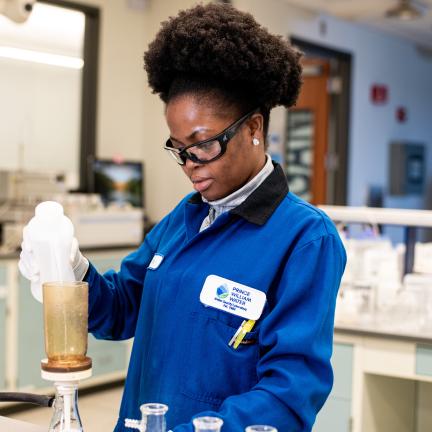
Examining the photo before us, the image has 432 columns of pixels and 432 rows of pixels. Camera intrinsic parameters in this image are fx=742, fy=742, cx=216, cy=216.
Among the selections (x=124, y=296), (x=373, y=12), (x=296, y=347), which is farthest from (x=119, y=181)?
(x=296, y=347)

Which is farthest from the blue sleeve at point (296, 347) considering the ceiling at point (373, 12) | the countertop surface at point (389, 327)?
the ceiling at point (373, 12)

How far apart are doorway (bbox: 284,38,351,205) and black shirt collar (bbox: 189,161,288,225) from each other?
4971 mm

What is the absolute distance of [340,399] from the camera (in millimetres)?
2631

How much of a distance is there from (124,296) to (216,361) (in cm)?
38

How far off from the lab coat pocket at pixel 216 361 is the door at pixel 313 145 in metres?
5.08

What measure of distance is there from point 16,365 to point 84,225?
2.78ft

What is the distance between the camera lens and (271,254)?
1.33 m

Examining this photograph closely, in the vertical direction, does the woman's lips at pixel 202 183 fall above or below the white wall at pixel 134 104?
below

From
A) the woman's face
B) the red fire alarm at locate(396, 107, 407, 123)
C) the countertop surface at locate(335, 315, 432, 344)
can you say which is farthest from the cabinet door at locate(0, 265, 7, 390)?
the red fire alarm at locate(396, 107, 407, 123)

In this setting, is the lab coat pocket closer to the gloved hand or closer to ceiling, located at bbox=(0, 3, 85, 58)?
the gloved hand

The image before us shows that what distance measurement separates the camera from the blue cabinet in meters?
Answer: 2.62

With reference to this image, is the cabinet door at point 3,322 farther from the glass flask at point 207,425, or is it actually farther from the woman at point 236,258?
the glass flask at point 207,425

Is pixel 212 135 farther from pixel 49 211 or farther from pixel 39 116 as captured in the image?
pixel 39 116

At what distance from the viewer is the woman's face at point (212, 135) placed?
4.36ft
